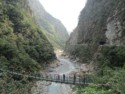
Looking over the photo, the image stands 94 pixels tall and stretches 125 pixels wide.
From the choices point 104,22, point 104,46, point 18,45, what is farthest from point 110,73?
point 104,22

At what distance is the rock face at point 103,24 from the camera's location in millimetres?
44875

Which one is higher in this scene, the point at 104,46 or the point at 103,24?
the point at 103,24

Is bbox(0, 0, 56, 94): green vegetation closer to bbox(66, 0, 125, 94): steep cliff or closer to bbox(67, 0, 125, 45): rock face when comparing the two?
bbox(66, 0, 125, 94): steep cliff

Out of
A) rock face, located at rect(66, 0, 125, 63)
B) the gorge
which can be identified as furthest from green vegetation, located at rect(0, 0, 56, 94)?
rock face, located at rect(66, 0, 125, 63)

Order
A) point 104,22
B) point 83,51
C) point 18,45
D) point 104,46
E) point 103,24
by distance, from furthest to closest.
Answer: point 83,51, point 103,24, point 104,22, point 18,45, point 104,46

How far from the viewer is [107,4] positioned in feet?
191

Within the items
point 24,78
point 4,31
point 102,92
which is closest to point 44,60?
point 4,31

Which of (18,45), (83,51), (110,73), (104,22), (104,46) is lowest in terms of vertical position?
(110,73)

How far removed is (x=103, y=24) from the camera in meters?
57.4

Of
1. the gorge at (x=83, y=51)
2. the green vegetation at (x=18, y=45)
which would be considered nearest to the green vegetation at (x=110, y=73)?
the gorge at (x=83, y=51)

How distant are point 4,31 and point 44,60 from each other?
429 inches

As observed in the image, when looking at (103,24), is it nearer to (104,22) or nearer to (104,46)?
(104,22)

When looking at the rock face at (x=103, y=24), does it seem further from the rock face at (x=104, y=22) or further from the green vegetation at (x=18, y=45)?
the green vegetation at (x=18, y=45)

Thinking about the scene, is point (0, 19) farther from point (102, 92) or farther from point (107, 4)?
point (102, 92)
